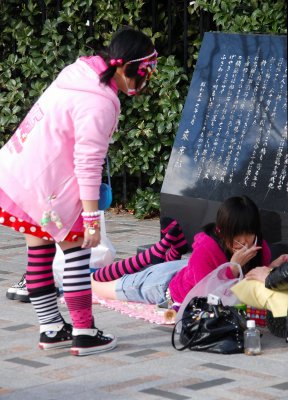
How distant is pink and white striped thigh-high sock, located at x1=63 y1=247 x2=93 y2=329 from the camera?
4012 mm

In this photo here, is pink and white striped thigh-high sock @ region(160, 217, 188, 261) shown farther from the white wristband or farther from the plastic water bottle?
the white wristband

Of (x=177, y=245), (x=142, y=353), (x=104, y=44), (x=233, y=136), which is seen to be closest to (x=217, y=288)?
(x=142, y=353)

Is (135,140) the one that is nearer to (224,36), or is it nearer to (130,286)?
(224,36)

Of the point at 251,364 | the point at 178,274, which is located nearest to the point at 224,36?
the point at 178,274

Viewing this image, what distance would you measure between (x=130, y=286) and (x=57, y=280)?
1.77 ft

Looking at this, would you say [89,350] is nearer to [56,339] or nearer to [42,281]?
[56,339]

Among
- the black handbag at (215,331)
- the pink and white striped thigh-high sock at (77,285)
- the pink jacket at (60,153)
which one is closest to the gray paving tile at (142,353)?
the black handbag at (215,331)

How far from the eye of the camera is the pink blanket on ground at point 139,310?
15.2ft

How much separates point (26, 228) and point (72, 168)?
365 millimetres

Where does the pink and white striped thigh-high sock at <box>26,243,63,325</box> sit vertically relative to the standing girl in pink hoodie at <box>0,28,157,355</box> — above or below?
below

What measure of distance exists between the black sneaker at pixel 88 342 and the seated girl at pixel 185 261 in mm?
678

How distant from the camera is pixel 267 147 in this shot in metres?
5.42

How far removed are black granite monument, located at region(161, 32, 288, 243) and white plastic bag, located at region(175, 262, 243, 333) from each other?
87cm

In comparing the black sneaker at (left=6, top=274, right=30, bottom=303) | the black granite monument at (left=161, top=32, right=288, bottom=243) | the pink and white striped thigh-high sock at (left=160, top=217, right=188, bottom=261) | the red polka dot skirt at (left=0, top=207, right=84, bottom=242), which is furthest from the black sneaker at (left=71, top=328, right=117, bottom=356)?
the black granite monument at (left=161, top=32, right=288, bottom=243)
